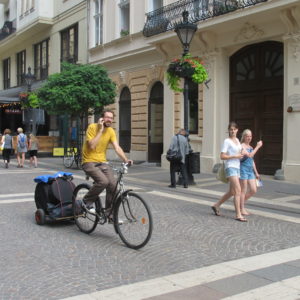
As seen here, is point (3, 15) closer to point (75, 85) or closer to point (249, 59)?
point (75, 85)

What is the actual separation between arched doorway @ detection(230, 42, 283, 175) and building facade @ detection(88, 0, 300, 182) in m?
0.03

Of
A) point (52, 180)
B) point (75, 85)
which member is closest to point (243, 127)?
point (75, 85)

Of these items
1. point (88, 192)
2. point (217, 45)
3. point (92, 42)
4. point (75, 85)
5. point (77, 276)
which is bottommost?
point (77, 276)

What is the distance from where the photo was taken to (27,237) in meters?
6.44

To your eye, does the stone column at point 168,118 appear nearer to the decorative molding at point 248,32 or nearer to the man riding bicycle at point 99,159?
the decorative molding at point 248,32

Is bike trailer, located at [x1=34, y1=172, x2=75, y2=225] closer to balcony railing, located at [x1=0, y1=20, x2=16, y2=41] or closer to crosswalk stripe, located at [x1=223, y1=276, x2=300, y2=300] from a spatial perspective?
crosswalk stripe, located at [x1=223, y1=276, x2=300, y2=300]

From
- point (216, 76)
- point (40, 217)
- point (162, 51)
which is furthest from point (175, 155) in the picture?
point (162, 51)

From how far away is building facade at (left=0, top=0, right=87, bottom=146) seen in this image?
25562 mm

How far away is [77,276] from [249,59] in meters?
12.4

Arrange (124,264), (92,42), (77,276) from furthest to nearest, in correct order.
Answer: (92,42), (124,264), (77,276)

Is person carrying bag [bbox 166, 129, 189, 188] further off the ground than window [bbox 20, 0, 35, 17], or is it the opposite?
window [bbox 20, 0, 35, 17]

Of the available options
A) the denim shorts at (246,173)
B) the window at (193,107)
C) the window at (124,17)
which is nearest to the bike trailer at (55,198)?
the denim shorts at (246,173)

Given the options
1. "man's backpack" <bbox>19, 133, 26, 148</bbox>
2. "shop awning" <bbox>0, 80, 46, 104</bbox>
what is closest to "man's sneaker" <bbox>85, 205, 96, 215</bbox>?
"man's backpack" <bbox>19, 133, 26, 148</bbox>

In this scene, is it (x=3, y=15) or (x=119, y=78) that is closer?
(x=119, y=78)
